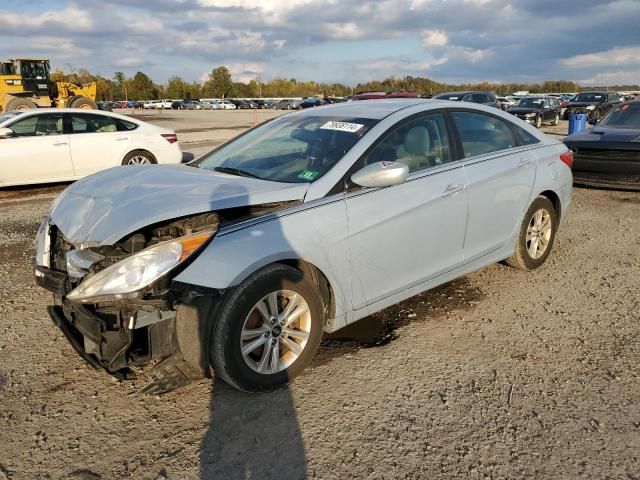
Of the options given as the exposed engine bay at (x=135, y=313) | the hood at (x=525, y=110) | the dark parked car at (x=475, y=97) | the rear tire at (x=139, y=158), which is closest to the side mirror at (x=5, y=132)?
the rear tire at (x=139, y=158)

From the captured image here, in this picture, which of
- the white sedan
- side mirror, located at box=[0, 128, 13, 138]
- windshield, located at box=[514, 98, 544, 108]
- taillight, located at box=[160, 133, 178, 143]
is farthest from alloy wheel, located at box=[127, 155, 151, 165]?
windshield, located at box=[514, 98, 544, 108]

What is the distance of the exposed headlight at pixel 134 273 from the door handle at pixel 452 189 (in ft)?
6.51

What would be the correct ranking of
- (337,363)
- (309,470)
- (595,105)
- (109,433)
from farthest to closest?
1. (595,105)
2. (337,363)
3. (109,433)
4. (309,470)

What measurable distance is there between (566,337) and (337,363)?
1.72 metres

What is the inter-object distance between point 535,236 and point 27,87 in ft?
91.8

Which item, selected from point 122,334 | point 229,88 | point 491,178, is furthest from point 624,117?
point 229,88

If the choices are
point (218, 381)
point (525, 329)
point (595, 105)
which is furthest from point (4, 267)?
point (595, 105)

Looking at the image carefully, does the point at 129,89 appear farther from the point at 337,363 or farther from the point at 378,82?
the point at 337,363

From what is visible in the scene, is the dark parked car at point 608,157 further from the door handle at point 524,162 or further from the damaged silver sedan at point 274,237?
the damaged silver sedan at point 274,237

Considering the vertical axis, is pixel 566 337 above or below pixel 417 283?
below

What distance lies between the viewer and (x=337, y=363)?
11.9ft

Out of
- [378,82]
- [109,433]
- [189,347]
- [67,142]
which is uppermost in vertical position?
[378,82]

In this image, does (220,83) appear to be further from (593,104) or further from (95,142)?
(95,142)

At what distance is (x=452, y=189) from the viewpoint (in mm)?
4086
